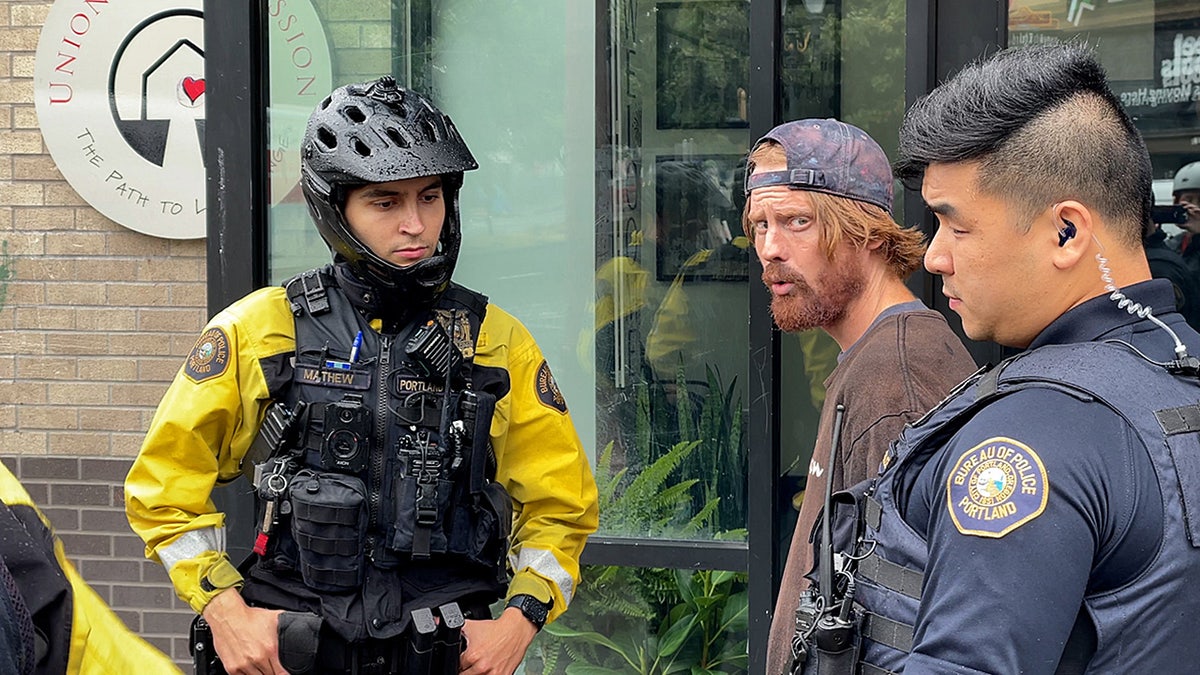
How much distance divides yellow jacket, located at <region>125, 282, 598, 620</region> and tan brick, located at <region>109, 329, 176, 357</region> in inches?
92.0

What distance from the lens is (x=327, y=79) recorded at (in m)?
4.18

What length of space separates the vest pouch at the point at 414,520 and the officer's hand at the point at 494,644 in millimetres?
208

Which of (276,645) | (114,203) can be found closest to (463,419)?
(276,645)

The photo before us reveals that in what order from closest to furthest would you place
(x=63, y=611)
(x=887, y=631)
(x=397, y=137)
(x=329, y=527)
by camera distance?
(x=887, y=631) < (x=63, y=611) < (x=329, y=527) < (x=397, y=137)

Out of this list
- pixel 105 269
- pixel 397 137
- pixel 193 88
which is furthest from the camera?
pixel 105 269

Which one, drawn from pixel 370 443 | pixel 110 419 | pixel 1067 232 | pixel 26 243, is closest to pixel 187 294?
pixel 110 419

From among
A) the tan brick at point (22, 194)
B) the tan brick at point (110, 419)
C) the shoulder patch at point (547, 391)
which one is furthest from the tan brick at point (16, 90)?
the shoulder patch at point (547, 391)

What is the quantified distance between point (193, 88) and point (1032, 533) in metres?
4.29

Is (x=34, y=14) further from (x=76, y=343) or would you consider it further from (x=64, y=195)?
(x=76, y=343)

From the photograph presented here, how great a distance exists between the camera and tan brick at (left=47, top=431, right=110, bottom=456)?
16.8 feet

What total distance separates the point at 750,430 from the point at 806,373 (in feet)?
0.78

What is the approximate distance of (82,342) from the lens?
5133 mm

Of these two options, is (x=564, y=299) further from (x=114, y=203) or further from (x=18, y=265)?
(x=18, y=265)

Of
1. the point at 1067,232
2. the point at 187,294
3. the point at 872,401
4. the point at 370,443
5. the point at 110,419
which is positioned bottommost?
the point at 110,419
